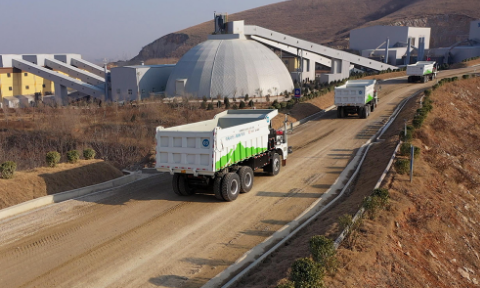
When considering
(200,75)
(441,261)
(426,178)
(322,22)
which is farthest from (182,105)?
(322,22)

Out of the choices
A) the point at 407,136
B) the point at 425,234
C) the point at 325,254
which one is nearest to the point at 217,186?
the point at 325,254

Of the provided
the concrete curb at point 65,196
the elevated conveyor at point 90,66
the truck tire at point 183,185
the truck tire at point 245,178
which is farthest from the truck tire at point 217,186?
the elevated conveyor at point 90,66

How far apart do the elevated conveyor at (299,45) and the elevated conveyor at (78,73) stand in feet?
82.8

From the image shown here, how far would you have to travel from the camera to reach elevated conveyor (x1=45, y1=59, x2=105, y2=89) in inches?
2702

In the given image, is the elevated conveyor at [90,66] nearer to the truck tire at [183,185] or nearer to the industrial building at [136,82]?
the industrial building at [136,82]

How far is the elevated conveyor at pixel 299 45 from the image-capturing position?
60906 mm

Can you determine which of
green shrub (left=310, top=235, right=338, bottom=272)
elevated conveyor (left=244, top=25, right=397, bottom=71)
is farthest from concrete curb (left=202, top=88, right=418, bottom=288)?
elevated conveyor (left=244, top=25, right=397, bottom=71)

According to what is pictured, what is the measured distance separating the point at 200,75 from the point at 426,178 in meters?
38.5

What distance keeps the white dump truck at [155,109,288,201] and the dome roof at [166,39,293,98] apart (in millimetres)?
33792

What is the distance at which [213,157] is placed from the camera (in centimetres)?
1405

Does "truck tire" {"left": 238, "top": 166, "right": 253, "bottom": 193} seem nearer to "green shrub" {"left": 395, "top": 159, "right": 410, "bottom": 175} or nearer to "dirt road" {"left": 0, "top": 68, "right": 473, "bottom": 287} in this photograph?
"dirt road" {"left": 0, "top": 68, "right": 473, "bottom": 287}

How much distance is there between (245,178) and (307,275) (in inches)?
308

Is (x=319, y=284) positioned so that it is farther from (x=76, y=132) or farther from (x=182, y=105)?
(x=182, y=105)

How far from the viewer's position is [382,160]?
19.4m
